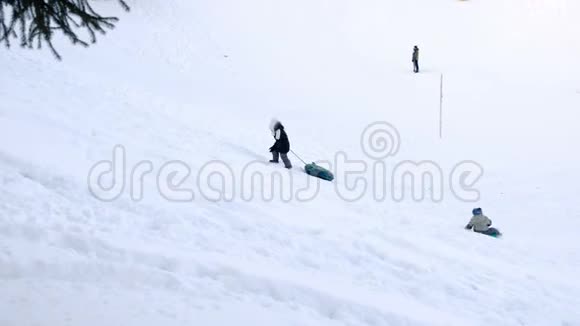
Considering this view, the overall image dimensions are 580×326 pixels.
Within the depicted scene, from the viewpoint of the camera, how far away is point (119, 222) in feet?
24.4

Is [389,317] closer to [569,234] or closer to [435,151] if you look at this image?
[569,234]

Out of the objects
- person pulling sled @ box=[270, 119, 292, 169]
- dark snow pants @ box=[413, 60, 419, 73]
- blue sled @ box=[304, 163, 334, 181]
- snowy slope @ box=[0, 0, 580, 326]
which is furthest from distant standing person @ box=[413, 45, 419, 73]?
person pulling sled @ box=[270, 119, 292, 169]

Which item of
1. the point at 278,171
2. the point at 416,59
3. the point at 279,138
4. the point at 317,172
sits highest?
the point at 416,59

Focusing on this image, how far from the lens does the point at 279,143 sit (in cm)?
1266

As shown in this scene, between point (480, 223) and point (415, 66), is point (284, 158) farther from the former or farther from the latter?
point (415, 66)

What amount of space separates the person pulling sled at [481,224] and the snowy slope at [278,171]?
0.39 metres

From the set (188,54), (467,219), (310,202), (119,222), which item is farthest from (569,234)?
(188,54)

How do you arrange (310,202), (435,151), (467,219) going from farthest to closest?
1. (435,151)
2. (467,219)
3. (310,202)

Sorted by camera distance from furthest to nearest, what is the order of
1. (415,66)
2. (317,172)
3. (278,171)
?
1. (415,66)
2. (317,172)
3. (278,171)

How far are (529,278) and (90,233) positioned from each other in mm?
6531

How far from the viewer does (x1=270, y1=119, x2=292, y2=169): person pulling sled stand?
1257 cm

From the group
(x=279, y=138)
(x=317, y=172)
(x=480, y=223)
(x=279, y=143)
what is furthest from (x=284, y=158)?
(x=480, y=223)

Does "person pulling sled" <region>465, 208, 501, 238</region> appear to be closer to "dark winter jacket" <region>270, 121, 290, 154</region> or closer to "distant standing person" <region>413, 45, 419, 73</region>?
"dark winter jacket" <region>270, 121, 290, 154</region>

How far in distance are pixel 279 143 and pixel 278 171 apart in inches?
31.1
